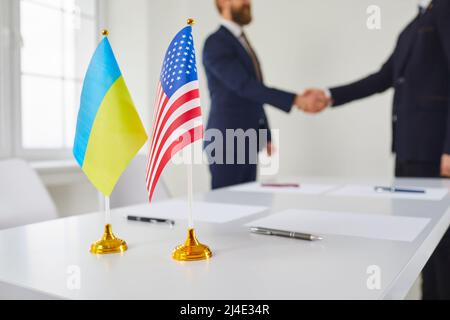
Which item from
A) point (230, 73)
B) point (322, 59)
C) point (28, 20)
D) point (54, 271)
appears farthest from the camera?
point (322, 59)

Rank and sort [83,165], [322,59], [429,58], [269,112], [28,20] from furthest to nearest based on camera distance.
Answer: [269,112] → [322,59] → [28,20] → [429,58] → [83,165]

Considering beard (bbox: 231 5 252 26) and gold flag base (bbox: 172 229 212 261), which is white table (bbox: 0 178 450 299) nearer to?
gold flag base (bbox: 172 229 212 261)

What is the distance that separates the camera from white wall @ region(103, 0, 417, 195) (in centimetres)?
290

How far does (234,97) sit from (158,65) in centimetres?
74

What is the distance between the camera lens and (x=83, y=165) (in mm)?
807

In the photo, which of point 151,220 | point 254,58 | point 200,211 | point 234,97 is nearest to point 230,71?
point 234,97

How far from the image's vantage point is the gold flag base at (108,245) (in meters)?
0.74

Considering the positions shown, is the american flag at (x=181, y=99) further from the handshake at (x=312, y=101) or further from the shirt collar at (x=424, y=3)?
the handshake at (x=312, y=101)

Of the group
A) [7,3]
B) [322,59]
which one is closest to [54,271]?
[7,3]

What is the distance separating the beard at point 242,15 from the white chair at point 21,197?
194cm

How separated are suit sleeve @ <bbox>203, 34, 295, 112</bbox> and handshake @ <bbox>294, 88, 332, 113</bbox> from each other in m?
0.30

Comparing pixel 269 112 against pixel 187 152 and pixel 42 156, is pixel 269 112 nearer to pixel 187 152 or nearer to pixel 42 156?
pixel 42 156
